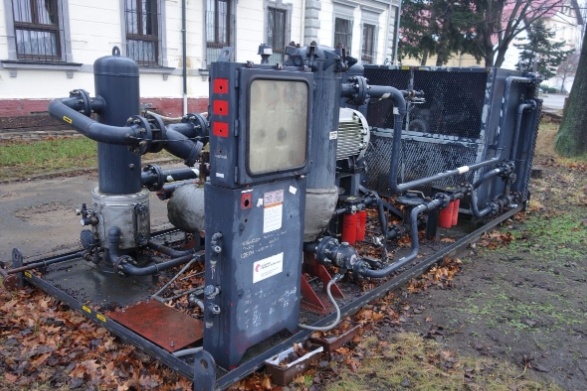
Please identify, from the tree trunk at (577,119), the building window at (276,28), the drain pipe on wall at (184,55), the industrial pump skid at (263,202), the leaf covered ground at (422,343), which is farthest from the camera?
the building window at (276,28)

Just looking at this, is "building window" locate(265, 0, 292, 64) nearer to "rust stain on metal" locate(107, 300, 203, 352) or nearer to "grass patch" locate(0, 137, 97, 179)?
"grass patch" locate(0, 137, 97, 179)

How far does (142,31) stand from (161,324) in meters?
11.1

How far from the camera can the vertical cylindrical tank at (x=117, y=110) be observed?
409cm

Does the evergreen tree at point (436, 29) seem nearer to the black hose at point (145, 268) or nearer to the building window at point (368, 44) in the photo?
the building window at point (368, 44)

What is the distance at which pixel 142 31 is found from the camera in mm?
13031

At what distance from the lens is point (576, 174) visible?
34.9 ft

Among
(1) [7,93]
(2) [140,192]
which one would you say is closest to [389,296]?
(2) [140,192]

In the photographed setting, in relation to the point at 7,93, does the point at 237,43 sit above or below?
above

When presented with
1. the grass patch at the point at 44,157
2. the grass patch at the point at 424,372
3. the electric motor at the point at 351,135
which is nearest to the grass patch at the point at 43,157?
the grass patch at the point at 44,157

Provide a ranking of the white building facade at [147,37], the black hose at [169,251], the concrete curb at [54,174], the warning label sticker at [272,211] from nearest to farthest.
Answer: the warning label sticker at [272,211], the black hose at [169,251], the concrete curb at [54,174], the white building facade at [147,37]

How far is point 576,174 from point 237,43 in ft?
32.2

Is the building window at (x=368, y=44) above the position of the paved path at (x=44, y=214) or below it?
above

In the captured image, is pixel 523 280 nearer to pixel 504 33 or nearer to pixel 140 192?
pixel 140 192

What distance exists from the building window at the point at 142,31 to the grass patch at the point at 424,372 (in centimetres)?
1120
